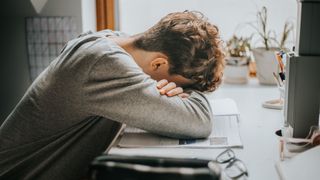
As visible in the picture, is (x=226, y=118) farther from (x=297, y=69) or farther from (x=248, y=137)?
(x=297, y=69)

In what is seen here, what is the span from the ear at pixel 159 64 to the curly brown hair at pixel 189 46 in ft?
0.05

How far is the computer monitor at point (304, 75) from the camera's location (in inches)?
46.4

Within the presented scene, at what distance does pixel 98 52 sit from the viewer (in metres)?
1.17

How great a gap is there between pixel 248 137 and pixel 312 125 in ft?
0.59

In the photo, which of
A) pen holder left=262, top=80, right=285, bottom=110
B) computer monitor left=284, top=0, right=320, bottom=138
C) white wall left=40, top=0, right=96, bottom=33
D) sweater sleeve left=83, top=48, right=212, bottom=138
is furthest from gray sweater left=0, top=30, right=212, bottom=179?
white wall left=40, top=0, right=96, bottom=33

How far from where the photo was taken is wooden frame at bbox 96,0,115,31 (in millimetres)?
2002

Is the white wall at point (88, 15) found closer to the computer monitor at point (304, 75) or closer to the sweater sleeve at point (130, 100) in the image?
the sweater sleeve at point (130, 100)

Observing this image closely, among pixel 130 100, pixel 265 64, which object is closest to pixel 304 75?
pixel 130 100

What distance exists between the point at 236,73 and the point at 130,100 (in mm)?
923

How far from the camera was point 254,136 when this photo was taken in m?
1.32

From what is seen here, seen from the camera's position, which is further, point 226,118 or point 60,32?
point 60,32

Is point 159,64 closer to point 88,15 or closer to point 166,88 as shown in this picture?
point 166,88

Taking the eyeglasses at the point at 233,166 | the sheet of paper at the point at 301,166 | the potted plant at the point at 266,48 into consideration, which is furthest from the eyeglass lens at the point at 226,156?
the potted plant at the point at 266,48

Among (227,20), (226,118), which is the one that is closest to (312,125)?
(226,118)
